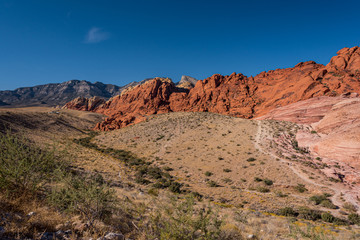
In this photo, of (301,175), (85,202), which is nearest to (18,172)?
(85,202)

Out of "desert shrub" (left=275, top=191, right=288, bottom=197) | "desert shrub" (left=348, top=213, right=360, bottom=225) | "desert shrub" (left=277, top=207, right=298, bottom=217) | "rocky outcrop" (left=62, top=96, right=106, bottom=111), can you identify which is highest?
"rocky outcrop" (left=62, top=96, right=106, bottom=111)

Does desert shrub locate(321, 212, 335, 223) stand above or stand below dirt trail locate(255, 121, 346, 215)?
below

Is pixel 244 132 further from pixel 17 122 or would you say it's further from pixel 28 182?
pixel 17 122

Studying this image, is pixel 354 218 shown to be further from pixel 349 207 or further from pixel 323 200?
pixel 323 200

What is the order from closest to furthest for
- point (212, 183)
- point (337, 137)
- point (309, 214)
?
point (309, 214)
point (212, 183)
point (337, 137)

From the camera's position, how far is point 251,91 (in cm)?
6619

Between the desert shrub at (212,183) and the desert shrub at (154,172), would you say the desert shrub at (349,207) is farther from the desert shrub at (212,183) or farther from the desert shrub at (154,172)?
the desert shrub at (154,172)

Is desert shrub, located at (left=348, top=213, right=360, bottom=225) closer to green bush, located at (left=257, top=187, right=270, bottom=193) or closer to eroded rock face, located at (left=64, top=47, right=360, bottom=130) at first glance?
green bush, located at (left=257, top=187, right=270, bottom=193)

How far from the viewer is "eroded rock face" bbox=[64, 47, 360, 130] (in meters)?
44.9

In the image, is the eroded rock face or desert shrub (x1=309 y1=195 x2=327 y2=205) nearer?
desert shrub (x1=309 y1=195 x2=327 y2=205)

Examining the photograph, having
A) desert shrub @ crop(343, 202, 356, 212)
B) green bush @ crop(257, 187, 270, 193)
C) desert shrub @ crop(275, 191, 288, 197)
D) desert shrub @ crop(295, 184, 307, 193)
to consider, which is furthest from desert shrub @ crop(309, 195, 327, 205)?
green bush @ crop(257, 187, 270, 193)

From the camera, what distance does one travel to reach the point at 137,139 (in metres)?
42.5

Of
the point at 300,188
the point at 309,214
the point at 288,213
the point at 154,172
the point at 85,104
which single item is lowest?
the point at 154,172

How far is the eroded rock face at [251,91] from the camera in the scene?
44906 mm
